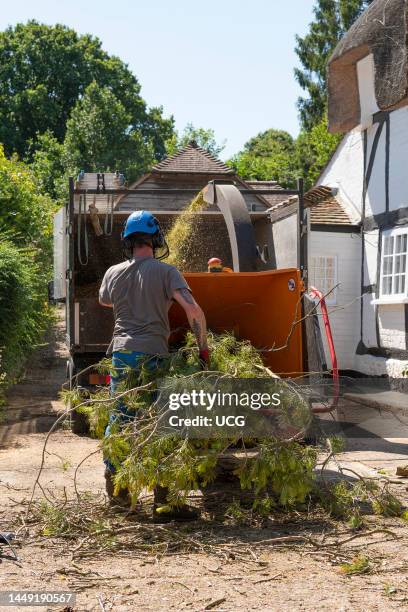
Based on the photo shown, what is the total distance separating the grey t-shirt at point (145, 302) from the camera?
19.6 ft

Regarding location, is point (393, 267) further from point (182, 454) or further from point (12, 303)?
point (182, 454)

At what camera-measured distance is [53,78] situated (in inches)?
1977

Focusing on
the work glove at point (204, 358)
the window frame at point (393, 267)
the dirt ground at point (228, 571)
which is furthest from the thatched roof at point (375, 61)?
the dirt ground at point (228, 571)

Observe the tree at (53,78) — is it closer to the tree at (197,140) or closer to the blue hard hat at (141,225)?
the tree at (197,140)

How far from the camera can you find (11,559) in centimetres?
486

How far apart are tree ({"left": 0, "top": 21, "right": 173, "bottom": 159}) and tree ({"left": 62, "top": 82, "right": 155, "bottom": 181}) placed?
517cm

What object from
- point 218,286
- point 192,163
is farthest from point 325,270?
point 218,286

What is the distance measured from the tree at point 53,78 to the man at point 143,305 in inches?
1718

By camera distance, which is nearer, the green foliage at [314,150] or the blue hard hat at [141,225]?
the blue hard hat at [141,225]

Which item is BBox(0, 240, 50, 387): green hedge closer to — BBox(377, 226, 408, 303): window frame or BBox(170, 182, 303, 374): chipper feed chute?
BBox(170, 182, 303, 374): chipper feed chute

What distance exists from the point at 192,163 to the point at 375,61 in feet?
33.7

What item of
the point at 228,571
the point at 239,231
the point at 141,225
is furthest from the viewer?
the point at 239,231

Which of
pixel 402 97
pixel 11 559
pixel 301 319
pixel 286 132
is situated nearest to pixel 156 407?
pixel 11 559

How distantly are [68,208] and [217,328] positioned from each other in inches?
128
